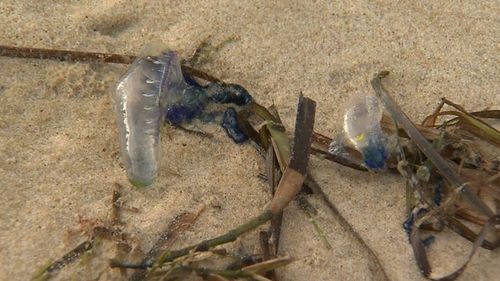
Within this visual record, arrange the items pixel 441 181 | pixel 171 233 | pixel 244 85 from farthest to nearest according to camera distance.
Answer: pixel 244 85 → pixel 441 181 → pixel 171 233

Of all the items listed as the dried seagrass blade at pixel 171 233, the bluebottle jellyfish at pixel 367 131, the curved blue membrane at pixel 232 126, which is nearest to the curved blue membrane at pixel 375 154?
the bluebottle jellyfish at pixel 367 131

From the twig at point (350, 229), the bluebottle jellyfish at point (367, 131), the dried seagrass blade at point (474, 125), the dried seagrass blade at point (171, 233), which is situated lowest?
the dried seagrass blade at point (171, 233)

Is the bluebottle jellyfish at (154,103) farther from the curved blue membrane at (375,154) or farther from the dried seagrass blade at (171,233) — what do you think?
the curved blue membrane at (375,154)

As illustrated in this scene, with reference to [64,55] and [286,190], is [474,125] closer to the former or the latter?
[286,190]

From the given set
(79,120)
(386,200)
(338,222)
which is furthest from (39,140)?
(386,200)

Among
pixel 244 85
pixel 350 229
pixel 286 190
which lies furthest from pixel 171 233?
pixel 244 85

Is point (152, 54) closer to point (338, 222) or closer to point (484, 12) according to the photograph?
point (338, 222)

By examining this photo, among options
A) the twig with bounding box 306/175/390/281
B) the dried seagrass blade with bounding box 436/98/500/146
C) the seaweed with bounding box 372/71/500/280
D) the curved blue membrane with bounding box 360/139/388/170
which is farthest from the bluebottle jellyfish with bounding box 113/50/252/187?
the dried seagrass blade with bounding box 436/98/500/146
